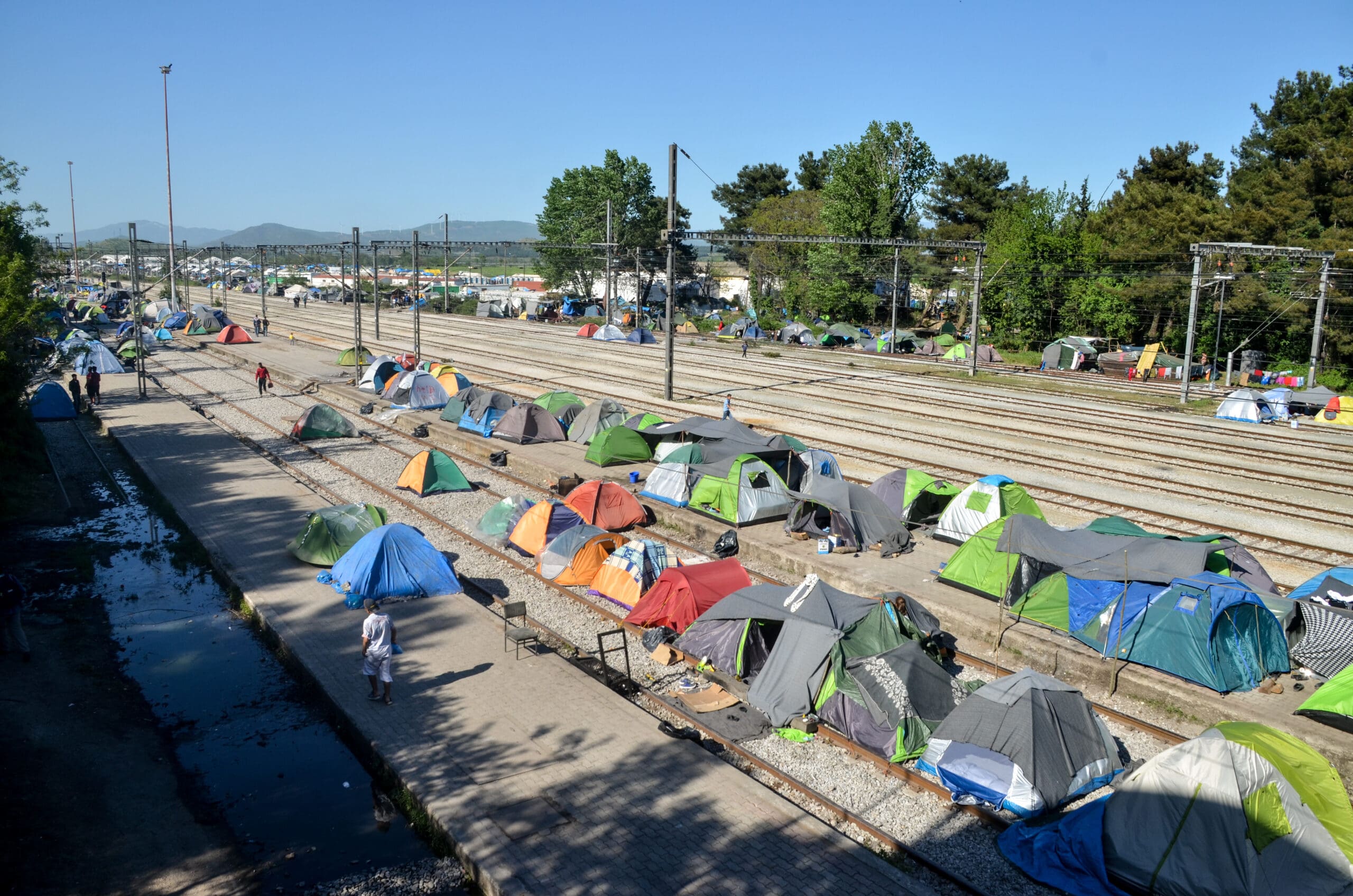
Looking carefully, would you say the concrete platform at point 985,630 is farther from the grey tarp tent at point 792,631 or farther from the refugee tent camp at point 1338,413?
the refugee tent camp at point 1338,413

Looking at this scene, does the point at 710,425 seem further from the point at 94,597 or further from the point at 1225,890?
the point at 1225,890

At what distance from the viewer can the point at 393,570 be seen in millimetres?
15922

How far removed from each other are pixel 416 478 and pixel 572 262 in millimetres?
59592

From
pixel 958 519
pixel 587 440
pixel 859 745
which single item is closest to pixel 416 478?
pixel 587 440

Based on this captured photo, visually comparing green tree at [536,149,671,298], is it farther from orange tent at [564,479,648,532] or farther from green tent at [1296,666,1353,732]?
green tent at [1296,666,1353,732]

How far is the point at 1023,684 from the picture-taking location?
34.7 ft

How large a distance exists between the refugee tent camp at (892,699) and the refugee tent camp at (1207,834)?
74.7 inches

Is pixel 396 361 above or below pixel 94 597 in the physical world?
above

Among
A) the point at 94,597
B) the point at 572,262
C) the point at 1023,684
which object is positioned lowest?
the point at 94,597

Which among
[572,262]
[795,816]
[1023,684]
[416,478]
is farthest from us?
[572,262]

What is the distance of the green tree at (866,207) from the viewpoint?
61.8 metres

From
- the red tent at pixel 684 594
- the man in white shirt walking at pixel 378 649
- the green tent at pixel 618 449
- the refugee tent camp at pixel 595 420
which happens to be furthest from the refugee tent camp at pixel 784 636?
the refugee tent camp at pixel 595 420

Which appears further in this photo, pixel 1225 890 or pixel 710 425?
pixel 710 425

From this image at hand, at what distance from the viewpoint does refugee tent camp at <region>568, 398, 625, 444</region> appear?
27531 millimetres
